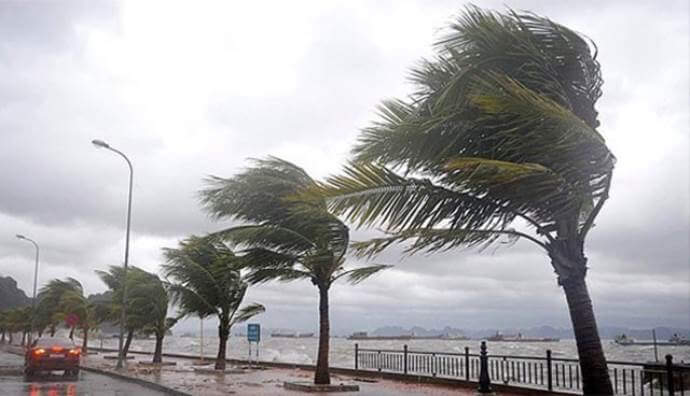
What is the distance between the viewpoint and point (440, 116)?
10047 millimetres

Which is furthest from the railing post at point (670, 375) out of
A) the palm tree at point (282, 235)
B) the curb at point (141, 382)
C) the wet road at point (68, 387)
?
the wet road at point (68, 387)

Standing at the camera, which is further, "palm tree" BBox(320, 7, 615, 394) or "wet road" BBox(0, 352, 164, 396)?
"wet road" BBox(0, 352, 164, 396)

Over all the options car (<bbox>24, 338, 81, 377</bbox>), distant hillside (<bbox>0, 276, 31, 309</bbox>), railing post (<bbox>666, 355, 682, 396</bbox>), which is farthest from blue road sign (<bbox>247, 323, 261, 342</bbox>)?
distant hillside (<bbox>0, 276, 31, 309</bbox>)

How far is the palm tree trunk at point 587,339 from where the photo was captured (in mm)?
9250

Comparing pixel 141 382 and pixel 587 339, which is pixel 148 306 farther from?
pixel 587 339

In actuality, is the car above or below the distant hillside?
below

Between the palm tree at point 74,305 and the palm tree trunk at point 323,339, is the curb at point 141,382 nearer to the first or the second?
the palm tree trunk at point 323,339

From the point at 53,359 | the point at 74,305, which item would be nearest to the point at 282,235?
the point at 53,359

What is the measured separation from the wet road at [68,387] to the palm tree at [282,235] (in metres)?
4.58

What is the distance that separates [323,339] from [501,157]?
33.4ft

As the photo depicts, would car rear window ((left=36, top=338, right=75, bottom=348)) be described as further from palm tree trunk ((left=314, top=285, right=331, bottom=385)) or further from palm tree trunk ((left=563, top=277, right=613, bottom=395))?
palm tree trunk ((left=563, top=277, right=613, bottom=395))

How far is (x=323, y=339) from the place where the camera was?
18.8 metres

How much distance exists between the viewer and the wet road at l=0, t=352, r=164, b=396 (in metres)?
18.8

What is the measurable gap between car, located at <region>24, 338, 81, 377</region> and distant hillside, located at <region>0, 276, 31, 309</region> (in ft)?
530
